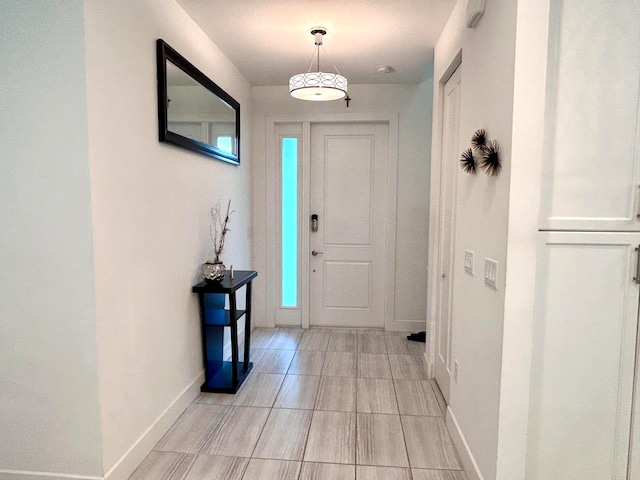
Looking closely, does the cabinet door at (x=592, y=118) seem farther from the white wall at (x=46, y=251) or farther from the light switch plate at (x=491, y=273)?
the white wall at (x=46, y=251)

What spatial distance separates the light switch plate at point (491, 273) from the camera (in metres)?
1.57

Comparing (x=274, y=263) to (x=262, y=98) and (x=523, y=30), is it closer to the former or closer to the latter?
(x=262, y=98)

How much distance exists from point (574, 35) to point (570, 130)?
0.35m

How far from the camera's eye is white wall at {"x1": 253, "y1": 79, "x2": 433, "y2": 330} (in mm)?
3910

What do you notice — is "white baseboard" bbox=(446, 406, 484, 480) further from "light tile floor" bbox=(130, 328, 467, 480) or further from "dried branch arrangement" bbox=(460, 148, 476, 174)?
"dried branch arrangement" bbox=(460, 148, 476, 174)

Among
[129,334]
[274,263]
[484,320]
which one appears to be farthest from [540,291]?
[274,263]

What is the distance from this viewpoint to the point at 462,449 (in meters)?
1.95

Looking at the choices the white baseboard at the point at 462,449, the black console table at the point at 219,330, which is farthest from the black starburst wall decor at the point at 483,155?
the black console table at the point at 219,330

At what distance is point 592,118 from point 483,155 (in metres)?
0.41

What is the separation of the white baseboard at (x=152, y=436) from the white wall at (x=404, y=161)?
6.34 feet

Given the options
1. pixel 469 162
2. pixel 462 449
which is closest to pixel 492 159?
pixel 469 162

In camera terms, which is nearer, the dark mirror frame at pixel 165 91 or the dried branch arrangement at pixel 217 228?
the dark mirror frame at pixel 165 91

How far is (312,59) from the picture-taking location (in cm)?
329

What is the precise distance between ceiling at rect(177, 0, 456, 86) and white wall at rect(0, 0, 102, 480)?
1.11 metres
